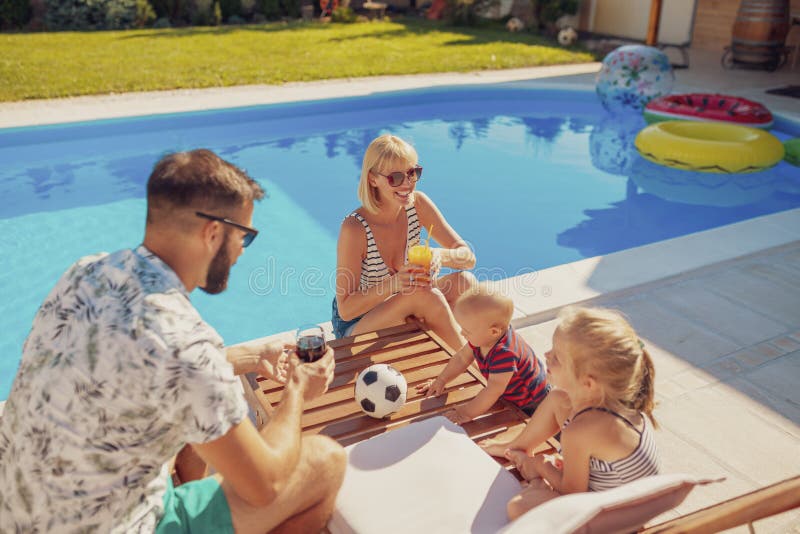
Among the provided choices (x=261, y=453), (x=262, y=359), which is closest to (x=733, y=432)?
(x=262, y=359)

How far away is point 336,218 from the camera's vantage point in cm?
880

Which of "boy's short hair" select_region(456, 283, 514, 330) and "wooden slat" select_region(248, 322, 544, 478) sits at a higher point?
"boy's short hair" select_region(456, 283, 514, 330)

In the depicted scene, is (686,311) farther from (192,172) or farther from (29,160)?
(29,160)

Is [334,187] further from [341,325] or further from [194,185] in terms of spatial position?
[194,185]

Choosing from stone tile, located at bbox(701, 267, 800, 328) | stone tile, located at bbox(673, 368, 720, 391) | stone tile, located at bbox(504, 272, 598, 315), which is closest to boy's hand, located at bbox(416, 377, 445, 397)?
stone tile, located at bbox(504, 272, 598, 315)

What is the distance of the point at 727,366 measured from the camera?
454 cm

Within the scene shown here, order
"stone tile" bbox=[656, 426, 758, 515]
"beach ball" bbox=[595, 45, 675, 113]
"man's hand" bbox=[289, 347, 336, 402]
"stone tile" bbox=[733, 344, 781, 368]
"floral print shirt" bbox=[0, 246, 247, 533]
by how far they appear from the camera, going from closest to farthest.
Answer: "floral print shirt" bbox=[0, 246, 247, 533] → "man's hand" bbox=[289, 347, 336, 402] → "stone tile" bbox=[656, 426, 758, 515] → "stone tile" bbox=[733, 344, 781, 368] → "beach ball" bbox=[595, 45, 675, 113]

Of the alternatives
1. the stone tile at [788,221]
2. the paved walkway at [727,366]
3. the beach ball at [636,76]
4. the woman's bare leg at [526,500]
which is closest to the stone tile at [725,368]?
the paved walkway at [727,366]

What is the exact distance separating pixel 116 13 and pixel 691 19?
1591 cm

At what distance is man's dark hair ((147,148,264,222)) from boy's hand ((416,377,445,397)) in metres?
1.78

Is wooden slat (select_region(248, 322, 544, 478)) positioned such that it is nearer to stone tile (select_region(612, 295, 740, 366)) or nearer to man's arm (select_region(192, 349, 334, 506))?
man's arm (select_region(192, 349, 334, 506))

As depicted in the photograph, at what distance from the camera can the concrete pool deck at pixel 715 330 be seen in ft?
12.2

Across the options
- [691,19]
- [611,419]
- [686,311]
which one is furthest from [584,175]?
[691,19]

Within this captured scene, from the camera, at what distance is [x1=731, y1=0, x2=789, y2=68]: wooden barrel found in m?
14.9
